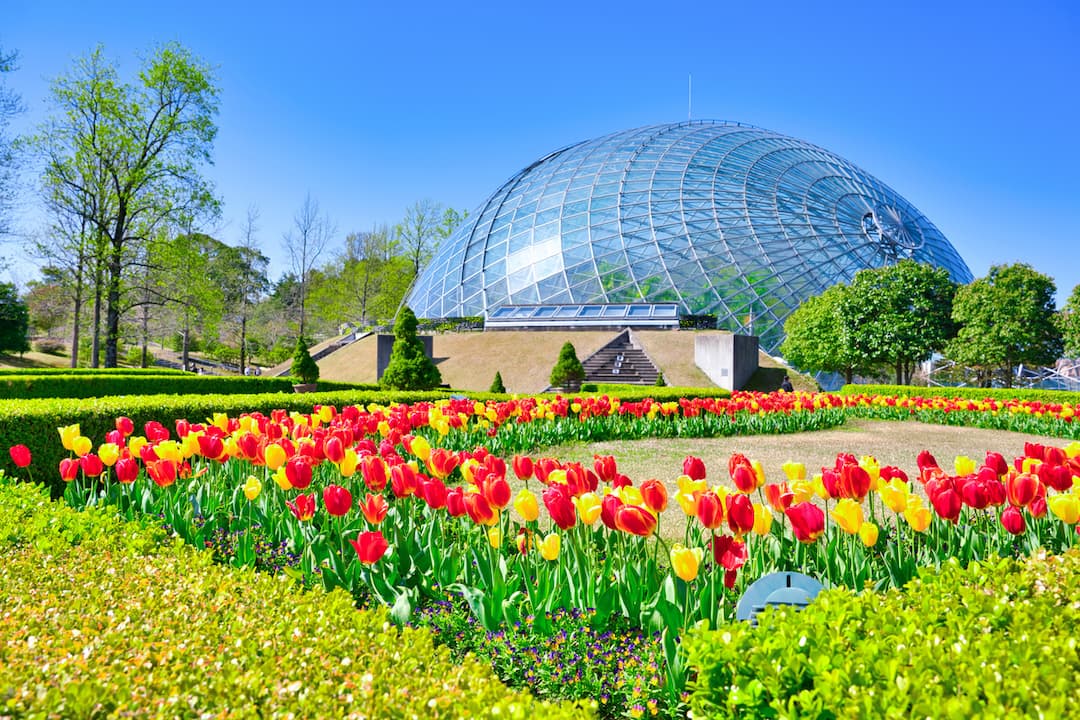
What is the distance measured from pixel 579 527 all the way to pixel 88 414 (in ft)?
24.0

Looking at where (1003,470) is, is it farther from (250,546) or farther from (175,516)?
(175,516)

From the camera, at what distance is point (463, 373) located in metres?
27.2

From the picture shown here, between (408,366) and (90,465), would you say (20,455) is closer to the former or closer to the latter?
(90,465)

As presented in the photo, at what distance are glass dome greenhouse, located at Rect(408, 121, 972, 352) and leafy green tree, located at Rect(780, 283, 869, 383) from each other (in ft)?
8.56

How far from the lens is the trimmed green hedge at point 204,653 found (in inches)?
70.8

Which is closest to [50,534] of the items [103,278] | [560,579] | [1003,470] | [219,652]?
[219,652]

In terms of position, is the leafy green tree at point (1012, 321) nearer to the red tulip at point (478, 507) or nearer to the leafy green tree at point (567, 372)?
the leafy green tree at point (567, 372)

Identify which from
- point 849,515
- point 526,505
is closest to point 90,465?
point 526,505

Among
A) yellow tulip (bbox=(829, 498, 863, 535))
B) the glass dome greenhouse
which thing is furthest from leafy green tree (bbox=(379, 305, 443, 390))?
yellow tulip (bbox=(829, 498, 863, 535))

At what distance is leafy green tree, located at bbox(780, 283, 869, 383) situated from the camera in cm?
2736

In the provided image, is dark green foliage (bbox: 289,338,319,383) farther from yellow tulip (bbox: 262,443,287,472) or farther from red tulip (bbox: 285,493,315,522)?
red tulip (bbox: 285,493,315,522)

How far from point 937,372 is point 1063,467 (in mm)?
35452

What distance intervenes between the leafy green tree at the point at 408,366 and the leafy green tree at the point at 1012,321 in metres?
19.5

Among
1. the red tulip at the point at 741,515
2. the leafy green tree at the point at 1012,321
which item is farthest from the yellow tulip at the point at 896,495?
the leafy green tree at the point at 1012,321
